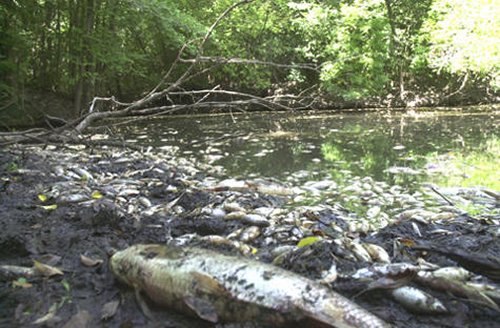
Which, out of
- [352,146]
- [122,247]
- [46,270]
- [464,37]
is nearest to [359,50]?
[464,37]

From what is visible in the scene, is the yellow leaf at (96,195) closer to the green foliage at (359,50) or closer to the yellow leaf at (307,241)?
the yellow leaf at (307,241)

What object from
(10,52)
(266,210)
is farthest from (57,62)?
(266,210)

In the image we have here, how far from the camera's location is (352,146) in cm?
894

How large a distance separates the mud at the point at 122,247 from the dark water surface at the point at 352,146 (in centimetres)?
98

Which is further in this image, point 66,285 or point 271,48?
point 271,48

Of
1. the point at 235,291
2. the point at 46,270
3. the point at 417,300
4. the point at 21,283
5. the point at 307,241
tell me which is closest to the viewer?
the point at 235,291

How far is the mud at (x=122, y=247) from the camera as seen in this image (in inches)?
91.3

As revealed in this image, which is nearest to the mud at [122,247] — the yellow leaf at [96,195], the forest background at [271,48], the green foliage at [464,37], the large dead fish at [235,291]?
the large dead fish at [235,291]

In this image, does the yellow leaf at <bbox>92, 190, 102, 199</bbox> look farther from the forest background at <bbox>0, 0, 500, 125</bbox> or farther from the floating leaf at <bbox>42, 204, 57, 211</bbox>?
the forest background at <bbox>0, 0, 500, 125</bbox>

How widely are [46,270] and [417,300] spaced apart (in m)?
2.26

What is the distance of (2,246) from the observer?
3049 mm

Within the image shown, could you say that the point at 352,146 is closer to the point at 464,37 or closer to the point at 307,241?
→ the point at 307,241

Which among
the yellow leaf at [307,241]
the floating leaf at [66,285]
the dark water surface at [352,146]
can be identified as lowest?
the dark water surface at [352,146]

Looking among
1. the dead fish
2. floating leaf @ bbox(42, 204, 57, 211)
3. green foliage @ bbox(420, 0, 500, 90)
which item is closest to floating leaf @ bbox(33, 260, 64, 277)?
floating leaf @ bbox(42, 204, 57, 211)
